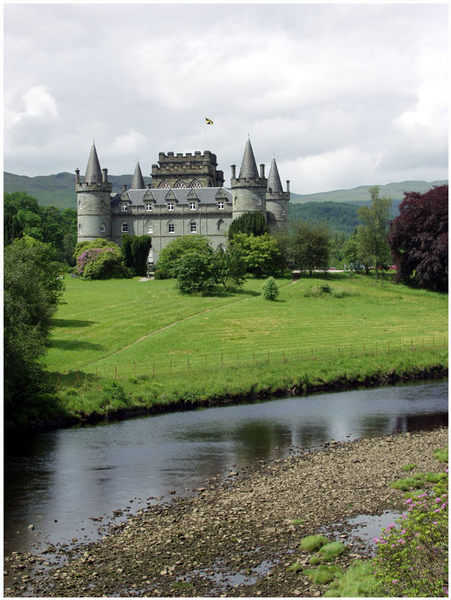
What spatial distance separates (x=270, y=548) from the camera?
18.6m

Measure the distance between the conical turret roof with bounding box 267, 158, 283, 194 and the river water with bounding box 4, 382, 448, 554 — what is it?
5037cm

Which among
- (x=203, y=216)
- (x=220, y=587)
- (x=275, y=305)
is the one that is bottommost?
(x=220, y=587)

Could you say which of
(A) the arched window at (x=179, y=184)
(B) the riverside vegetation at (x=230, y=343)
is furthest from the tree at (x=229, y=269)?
(A) the arched window at (x=179, y=184)

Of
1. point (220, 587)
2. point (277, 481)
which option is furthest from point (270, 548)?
point (277, 481)

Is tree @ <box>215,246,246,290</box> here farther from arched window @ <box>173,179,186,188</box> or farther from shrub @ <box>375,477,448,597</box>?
shrub @ <box>375,477,448,597</box>

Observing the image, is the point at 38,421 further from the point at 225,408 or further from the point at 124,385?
the point at 225,408

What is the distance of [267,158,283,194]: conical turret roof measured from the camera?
85669 mm

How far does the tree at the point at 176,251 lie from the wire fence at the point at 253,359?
26.8 m

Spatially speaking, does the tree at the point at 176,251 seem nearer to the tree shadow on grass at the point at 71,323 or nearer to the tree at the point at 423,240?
the tree at the point at 423,240

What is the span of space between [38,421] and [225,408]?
8853 mm

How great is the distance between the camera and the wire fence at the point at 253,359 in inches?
1476

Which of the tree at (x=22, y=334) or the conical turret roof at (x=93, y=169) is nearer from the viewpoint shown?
the tree at (x=22, y=334)

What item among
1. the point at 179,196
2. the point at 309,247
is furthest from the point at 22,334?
the point at 179,196

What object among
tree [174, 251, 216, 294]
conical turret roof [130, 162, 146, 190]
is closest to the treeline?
conical turret roof [130, 162, 146, 190]
